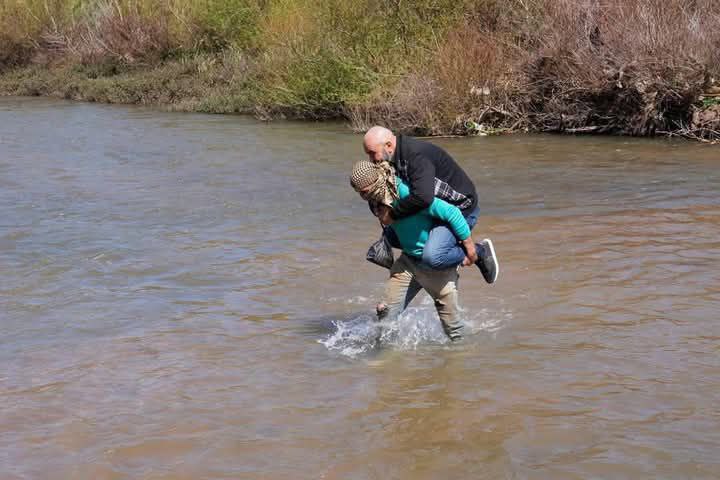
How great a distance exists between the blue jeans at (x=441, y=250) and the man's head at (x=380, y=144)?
575 mm

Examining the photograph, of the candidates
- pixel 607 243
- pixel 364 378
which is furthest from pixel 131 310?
pixel 607 243

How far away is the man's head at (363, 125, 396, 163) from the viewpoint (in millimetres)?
6273

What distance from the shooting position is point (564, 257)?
9.84 m

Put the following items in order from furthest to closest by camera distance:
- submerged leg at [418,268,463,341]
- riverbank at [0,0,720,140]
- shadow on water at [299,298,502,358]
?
riverbank at [0,0,720,140] → shadow on water at [299,298,502,358] → submerged leg at [418,268,463,341]

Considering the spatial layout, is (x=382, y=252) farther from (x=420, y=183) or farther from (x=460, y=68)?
(x=460, y=68)

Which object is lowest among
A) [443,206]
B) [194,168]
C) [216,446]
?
[194,168]

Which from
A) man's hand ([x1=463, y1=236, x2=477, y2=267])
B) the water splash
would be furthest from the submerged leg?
the water splash

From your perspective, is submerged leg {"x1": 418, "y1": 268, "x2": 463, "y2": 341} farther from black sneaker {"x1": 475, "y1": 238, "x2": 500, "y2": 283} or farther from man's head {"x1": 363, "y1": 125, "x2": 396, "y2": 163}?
man's head {"x1": 363, "y1": 125, "x2": 396, "y2": 163}

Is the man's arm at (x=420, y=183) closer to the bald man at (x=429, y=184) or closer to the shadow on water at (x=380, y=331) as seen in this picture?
the bald man at (x=429, y=184)

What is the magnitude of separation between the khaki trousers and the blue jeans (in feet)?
0.60

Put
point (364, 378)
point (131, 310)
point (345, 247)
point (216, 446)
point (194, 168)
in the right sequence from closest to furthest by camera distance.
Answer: point (216, 446)
point (364, 378)
point (131, 310)
point (345, 247)
point (194, 168)

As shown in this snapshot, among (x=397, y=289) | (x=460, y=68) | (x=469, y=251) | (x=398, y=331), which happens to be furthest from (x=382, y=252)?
A: (x=460, y=68)

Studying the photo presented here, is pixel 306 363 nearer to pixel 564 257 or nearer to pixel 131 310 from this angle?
pixel 131 310

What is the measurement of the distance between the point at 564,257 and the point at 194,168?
369 inches
